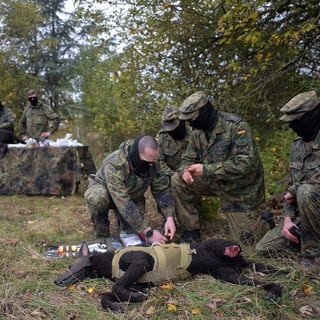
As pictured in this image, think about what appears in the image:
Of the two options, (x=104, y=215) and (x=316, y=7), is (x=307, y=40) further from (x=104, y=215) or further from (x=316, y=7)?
(x=104, y=215)

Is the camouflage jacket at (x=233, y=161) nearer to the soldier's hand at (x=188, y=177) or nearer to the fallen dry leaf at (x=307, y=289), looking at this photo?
the soldier's hand at (x=188, y=177)

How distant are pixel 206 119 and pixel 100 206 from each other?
1453mm

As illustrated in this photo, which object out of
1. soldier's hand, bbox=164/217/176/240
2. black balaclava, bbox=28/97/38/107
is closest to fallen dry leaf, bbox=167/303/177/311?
soldier's hand, bbox=164/217/176/240

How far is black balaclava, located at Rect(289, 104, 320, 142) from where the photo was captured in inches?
154

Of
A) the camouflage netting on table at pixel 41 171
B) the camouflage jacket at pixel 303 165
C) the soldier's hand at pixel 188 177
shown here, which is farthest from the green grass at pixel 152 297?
the camouflage netting on table at pixel 41 171

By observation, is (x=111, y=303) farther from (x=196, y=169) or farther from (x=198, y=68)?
(x=198, y=68)

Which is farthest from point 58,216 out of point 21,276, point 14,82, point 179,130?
point 14,82

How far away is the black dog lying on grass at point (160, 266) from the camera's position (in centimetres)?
328

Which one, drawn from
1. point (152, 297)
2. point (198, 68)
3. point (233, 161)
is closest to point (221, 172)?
point (233, 161)

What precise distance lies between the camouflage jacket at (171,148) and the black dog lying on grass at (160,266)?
2107 millimetres

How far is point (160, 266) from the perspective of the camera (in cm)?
343

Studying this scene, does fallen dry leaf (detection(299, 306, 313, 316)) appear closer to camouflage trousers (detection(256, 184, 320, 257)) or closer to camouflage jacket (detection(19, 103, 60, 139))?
camouflage trousers (detection(256, 184, 320, 257))

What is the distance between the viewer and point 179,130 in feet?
17.9

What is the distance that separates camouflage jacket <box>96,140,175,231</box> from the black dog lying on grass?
741 millimetres
